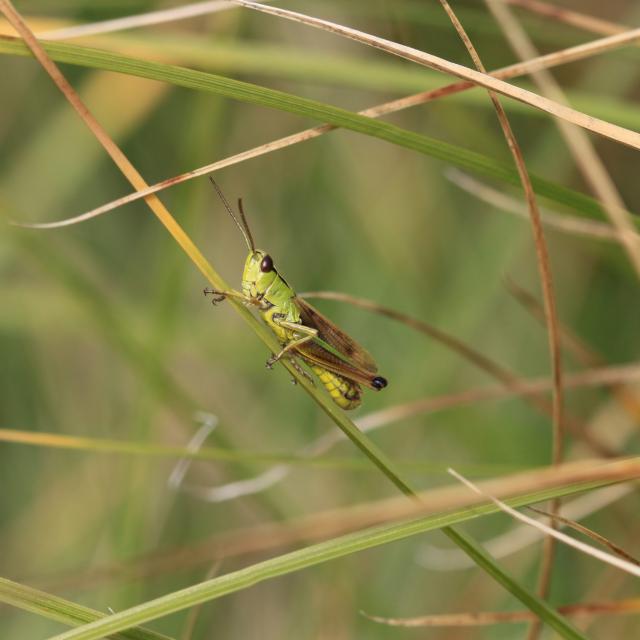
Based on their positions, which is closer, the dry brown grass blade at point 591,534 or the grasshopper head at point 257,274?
the dry brown grass blade at point 591,534

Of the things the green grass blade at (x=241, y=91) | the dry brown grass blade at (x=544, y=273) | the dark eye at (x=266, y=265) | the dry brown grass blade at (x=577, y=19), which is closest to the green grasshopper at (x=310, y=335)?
the dark eye at (x=266, y=265)

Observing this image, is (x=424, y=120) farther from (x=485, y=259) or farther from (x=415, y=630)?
(x=415, y=630)

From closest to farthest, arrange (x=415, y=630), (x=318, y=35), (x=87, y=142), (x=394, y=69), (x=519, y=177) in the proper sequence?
(x=519, y=177)
(x=394, y=69)
(x=415, y=630)
(x=87, y=142)
(x=318, y=35)

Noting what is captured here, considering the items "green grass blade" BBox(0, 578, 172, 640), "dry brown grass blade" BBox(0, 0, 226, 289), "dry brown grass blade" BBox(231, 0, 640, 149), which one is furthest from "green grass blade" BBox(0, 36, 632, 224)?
"green grass blade" BBox(0, 578, 172, 640)

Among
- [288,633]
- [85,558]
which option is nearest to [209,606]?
[288,633]

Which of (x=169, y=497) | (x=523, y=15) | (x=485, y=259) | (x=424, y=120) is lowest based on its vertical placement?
(x=169, y=497)

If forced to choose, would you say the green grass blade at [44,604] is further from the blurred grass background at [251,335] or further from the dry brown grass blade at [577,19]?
the dry brown grass blade at [577,19]

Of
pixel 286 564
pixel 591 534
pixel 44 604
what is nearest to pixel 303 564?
pixel 286 564

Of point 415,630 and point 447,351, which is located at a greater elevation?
point 447,351
